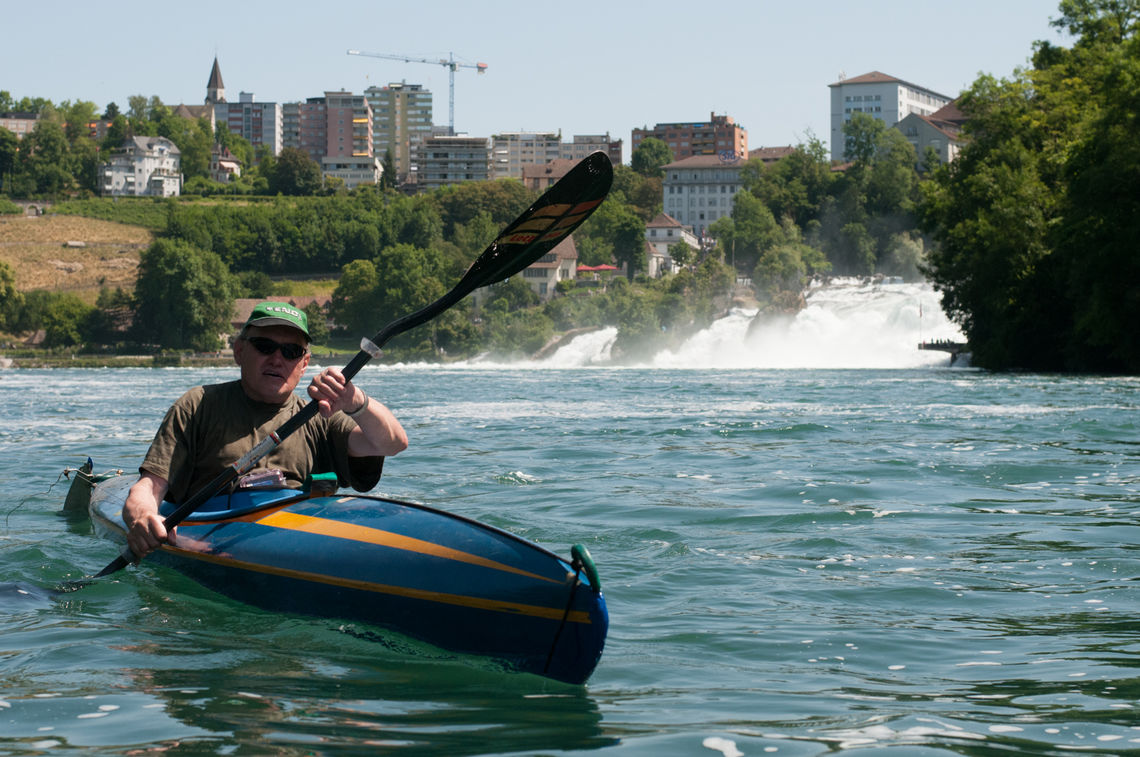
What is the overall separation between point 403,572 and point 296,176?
536 ft

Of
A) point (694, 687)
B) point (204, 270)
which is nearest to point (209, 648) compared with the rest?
point (694, 687)

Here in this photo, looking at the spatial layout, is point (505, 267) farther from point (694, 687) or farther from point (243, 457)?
point (694, 687)

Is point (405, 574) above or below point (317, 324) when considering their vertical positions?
below

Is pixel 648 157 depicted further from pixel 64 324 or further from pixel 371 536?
pixel 371 536

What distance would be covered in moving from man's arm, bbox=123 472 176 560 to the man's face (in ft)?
2.18

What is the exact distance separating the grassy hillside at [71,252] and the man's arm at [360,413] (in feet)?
365

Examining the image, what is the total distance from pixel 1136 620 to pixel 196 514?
4572mm

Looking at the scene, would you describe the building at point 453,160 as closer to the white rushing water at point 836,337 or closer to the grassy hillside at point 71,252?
the grassy hillside at point 71,252

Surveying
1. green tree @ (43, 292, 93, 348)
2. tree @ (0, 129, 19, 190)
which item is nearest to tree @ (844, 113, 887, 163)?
green tree @ (43, 292, 93, 348)

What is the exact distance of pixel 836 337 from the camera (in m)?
63.8

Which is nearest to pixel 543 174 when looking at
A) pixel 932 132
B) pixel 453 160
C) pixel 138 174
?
pixel 453 160

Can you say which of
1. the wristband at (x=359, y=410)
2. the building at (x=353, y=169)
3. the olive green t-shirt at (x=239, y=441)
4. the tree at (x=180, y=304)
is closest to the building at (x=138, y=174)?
the building at (x=353, y=169)

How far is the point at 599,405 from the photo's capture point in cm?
2633

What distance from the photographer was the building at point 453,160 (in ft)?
626
